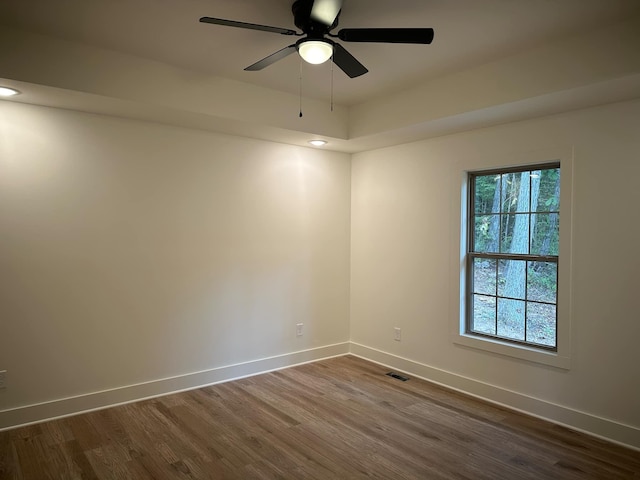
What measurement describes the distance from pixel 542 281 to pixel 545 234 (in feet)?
1.24

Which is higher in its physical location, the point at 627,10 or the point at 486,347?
the point at 627,10

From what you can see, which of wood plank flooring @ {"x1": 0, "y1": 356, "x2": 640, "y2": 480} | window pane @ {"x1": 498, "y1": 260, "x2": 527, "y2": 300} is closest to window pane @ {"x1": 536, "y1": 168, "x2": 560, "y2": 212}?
window pane @ {"x1": 498, "y1": 260, "x2": 527, "y2": 300}

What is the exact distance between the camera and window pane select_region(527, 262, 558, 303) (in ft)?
11.4

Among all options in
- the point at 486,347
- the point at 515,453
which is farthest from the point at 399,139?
the point at 515,453

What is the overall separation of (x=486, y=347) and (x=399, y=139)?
2.11m

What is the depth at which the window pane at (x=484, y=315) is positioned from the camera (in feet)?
12.8

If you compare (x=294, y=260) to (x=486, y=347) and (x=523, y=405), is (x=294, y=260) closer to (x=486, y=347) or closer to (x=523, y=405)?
(x=486, y=347)

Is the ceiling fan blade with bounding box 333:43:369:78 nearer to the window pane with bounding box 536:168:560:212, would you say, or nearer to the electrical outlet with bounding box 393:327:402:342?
the window pane with bounding box 536:168:560:212

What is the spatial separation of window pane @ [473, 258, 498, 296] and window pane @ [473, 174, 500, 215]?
1.48 ft

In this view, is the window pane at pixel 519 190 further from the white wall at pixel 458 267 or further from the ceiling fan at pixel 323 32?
the ceiling fan at pixel 323 32

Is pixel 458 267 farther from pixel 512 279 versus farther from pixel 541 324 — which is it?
pixel 541 324

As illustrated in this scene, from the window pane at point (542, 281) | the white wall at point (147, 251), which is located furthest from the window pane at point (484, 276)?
the white wall at point (147, 251)

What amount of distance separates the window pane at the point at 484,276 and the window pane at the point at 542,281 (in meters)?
0.32

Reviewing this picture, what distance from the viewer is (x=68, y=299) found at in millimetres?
3416
